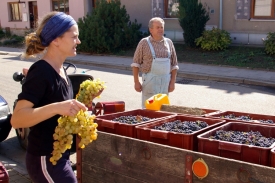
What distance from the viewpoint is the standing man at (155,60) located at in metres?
5.13

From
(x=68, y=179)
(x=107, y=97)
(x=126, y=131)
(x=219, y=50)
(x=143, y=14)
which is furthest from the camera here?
(x=143, y=14)

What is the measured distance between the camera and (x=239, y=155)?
2.59 metres

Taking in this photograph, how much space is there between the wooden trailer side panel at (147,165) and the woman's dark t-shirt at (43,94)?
73 cm

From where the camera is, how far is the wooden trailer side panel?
2354 mm

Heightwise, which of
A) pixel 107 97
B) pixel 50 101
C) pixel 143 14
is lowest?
pixel 107 97

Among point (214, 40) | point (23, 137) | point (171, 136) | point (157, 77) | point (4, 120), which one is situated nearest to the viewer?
point (171, 136)

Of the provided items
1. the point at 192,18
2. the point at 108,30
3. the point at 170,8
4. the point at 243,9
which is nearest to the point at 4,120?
the point at 192,18

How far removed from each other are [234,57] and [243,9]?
2.97m

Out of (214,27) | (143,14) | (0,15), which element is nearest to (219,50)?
(214,27)

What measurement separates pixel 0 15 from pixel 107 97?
2710cm

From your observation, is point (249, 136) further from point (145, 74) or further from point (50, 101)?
point (145, 74)

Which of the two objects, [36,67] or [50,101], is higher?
[36,67]

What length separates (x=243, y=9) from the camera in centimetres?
1659

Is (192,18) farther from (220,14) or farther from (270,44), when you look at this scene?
(270,44)
